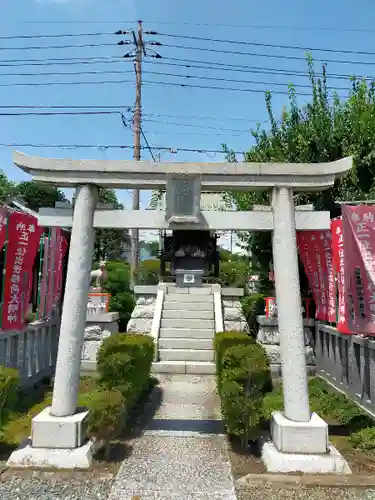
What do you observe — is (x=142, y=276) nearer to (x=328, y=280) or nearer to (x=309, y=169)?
(x=328, y=280)

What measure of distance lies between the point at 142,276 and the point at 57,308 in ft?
27.1

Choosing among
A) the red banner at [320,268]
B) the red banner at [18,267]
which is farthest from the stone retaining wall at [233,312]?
the red banner at [18,267]

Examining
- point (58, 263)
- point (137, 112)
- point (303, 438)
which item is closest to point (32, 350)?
point (58, 263)

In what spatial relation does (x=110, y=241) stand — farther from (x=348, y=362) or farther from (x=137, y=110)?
(x=348, y=362)

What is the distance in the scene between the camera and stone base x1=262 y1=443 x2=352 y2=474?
15.5 ft

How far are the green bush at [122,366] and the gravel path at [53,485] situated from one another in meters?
1.59

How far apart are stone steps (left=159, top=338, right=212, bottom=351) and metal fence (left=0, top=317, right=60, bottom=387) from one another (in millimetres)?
3030

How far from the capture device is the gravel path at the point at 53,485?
422 centimetres

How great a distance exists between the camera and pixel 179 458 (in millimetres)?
5250

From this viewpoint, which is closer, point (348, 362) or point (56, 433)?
point (56, 433)

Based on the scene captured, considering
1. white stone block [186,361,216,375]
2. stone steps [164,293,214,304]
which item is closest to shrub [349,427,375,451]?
white stone block [186,361,216,375]

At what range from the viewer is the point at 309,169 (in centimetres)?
557

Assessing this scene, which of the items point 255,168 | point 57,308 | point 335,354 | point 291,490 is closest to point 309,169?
point 255,168

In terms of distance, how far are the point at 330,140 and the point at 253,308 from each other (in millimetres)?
6807
